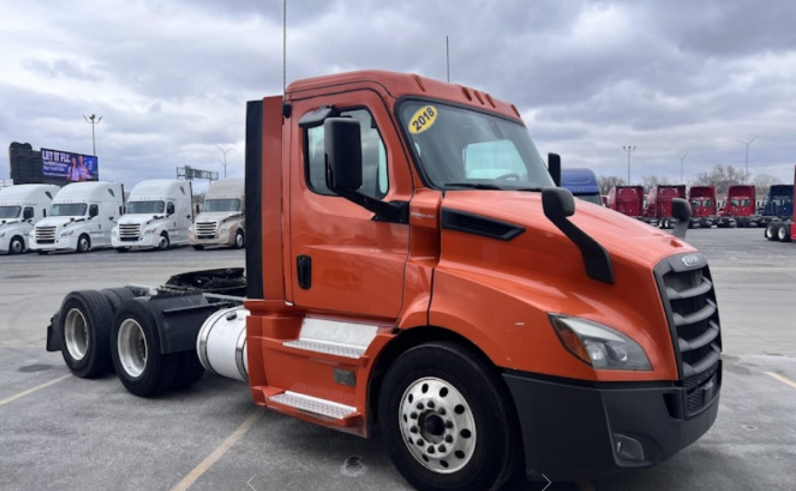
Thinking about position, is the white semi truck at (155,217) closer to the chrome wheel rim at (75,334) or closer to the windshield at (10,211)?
the windshield at (10,211)

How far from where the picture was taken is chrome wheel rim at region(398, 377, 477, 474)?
365 centimetres

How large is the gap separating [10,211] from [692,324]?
1374 inches

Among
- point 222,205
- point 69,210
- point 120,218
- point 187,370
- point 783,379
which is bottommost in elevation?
point 783,379

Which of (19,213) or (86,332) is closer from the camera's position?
(86,332)

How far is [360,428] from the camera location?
13.6 ft

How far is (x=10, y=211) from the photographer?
31125mm

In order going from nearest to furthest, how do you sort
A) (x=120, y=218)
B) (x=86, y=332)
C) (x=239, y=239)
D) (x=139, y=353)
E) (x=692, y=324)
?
(x=692, y=324) → (x=139, y=353) → (x=86, y=332) → (x=239, y=239) → (x=120, y=218)

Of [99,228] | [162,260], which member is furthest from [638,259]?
[99,228]

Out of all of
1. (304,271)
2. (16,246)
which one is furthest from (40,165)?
(304,271)

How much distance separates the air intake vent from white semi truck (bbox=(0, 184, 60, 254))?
32.7 metres

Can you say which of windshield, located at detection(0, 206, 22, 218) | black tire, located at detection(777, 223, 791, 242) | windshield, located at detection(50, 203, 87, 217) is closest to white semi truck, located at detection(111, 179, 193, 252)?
windshield, located at detection(50, 203, 87, 217)

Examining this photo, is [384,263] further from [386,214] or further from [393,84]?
[393,84]

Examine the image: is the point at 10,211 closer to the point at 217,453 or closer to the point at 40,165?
the point at 217,453

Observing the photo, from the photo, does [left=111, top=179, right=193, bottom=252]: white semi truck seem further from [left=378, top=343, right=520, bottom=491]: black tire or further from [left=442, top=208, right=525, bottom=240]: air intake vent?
[left=442, top=208, right=525, bottom=240]: air intake vent
